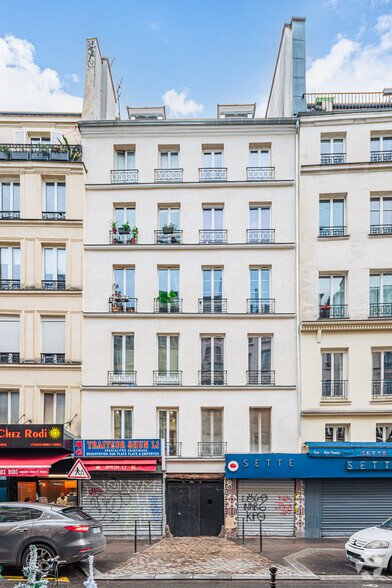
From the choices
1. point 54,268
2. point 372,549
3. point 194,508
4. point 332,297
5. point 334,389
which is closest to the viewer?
point 372,549

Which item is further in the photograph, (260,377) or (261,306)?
(261,306)

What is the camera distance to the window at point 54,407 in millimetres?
19828

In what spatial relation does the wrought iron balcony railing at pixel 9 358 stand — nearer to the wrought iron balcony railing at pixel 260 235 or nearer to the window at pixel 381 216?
the wrought iron balcony railing at pixel 260 235

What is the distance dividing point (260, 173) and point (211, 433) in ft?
35.3

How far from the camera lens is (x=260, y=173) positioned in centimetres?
2098

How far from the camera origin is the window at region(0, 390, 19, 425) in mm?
19562

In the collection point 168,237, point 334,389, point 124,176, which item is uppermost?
point 124,176

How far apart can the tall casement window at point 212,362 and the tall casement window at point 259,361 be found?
3.62ft

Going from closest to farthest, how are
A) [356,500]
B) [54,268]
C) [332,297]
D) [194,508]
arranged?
1. [356,500]
2. [194,508]
3. [332,297]
4. [54,268]

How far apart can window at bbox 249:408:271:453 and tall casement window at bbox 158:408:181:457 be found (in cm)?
293

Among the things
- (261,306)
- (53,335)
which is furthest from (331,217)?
(53,335)

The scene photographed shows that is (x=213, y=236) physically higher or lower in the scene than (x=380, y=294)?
higher

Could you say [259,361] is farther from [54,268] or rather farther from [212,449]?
[54,268]

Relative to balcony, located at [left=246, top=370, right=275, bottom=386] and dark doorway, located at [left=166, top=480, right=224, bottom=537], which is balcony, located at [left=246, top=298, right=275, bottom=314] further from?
dark doorway, located at [left=166, top=480, right=224, bottom=537]
